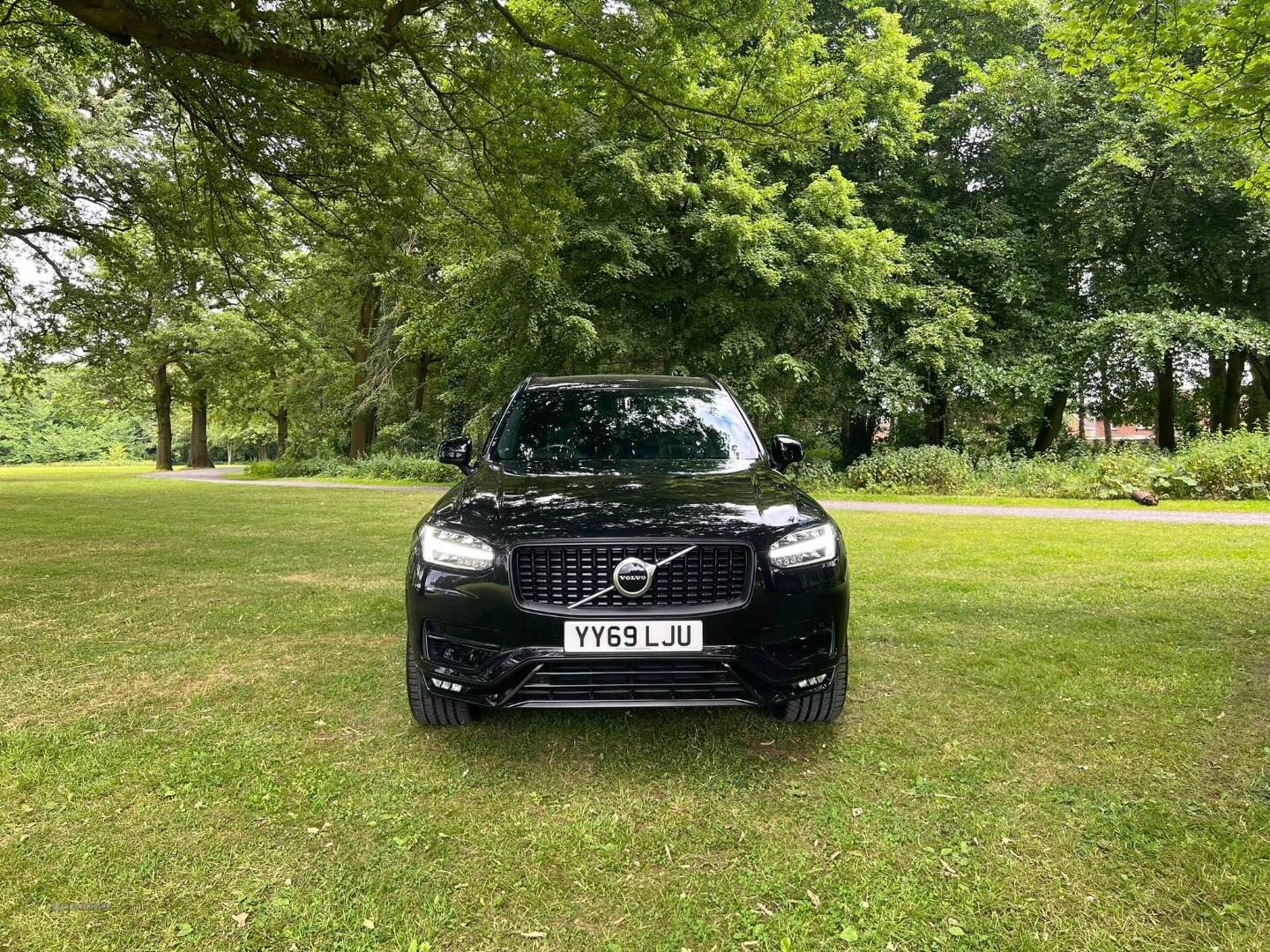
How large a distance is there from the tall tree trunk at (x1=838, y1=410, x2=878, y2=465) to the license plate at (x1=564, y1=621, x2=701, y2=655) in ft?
62.0

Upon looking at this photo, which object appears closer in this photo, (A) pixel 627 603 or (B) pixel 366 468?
(A) pixel 627 603

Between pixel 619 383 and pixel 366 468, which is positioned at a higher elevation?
pixel 619 383

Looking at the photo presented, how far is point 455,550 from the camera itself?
3010mm

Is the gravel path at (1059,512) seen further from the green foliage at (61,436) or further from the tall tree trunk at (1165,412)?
the green foliage at (61,436)

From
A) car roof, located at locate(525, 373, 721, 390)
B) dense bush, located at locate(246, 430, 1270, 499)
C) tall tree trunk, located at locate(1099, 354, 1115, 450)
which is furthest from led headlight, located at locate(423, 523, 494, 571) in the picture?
tall tree trunk, located at locate(1099, 354, 1115, 450)

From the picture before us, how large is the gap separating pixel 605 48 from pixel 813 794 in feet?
24.1

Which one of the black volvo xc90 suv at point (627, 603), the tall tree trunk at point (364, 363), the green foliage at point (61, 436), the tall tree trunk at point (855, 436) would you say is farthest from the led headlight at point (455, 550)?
the green foliage at point (61, 436)

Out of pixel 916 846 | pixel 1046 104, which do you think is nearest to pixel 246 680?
pixel 916 846

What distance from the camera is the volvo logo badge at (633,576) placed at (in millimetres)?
2842

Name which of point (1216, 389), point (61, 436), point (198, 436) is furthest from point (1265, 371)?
point (61, 436)

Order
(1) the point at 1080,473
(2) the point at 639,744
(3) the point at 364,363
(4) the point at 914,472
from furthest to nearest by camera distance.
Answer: (3) the point at 364,363 < (4) the point at 914,472 < (1) the point at 1080,473 < (2) the point at 639,744

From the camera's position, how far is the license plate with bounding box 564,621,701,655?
2.79 meters

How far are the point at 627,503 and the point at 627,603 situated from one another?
465mm

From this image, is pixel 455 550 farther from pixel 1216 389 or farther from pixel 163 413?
pixel 163 413
